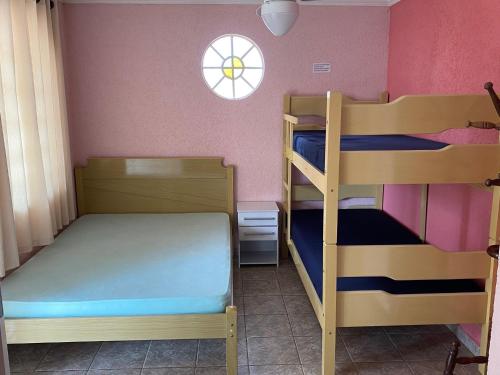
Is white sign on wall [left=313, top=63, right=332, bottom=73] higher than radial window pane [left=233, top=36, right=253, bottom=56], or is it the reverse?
radial window pane [left=233, top=36, right=253, bottom=56]

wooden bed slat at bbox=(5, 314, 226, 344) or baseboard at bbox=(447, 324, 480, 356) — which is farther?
baseboard at bbox=(447, 324, 480, 356)

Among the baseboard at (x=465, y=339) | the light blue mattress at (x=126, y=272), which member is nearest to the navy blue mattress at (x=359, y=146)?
the light blue mattress at (x=126, y=272)

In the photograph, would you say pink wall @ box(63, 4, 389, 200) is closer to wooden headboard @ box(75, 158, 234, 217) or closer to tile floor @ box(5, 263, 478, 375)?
wooden headboard @ box(75, 158, 234, 217)

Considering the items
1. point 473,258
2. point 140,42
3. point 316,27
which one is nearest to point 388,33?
point 316,27

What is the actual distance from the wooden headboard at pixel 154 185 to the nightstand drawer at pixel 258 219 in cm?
28

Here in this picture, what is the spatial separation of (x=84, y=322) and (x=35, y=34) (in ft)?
6.83

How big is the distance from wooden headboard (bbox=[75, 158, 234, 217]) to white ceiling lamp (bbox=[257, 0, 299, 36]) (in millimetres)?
1680

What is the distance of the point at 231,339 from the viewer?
2.38 metres

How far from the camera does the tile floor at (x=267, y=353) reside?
102 inches

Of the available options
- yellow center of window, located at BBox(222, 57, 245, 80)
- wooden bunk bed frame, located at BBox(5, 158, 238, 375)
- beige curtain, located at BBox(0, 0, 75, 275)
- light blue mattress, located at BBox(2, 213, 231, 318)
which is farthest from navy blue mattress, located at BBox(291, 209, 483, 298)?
beige curtain, located at BBox(0, 0, 75, 275)

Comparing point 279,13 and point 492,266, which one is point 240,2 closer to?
point 279,13

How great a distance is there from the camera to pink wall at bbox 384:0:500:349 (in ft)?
8.57

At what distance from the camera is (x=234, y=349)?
2387 mm

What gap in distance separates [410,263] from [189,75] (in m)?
2.65
